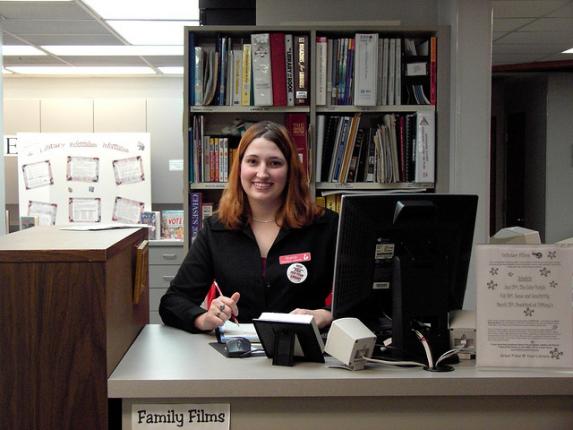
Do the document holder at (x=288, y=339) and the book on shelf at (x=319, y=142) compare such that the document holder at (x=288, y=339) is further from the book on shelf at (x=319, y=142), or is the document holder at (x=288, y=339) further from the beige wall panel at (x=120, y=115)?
the beige wall panel at (x=120, y=115)

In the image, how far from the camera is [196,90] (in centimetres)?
337

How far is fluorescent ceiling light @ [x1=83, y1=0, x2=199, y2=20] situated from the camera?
4.77 metres

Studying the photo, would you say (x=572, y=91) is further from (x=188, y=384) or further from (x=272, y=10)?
(x=188, y=384)

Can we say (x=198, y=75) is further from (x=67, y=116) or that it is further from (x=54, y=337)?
(x=67, y=116)

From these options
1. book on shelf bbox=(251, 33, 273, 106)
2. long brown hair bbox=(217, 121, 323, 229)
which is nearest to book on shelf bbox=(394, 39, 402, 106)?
book on shelf bbox=(251, 33, 273, 106)

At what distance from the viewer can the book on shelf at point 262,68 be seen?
3307mm

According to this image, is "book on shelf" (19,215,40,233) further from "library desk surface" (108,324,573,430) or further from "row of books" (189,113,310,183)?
"library desk surface" (108,324,573,430)

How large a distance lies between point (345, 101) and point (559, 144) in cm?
562

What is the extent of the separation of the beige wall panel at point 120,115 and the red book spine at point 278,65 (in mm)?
4280

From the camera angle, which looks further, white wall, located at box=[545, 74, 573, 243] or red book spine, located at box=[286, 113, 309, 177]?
white wall, located at box=[545, 74, 573, 243]

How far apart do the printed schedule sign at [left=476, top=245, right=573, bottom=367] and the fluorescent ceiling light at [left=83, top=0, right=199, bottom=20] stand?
3.77 metres

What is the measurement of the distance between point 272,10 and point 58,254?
262cm

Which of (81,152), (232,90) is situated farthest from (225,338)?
(81,152)

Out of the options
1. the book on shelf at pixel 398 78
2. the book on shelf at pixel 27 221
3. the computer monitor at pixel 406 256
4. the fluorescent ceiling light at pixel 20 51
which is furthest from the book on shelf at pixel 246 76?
the fluorescent ceiling light at pixel 20 51
